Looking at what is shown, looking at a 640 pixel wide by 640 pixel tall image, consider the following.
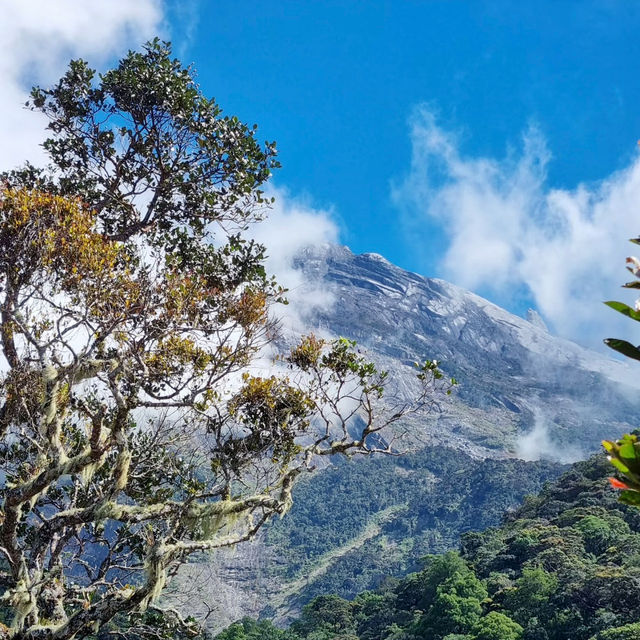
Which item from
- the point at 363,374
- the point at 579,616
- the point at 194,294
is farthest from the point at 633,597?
the point at 194,294

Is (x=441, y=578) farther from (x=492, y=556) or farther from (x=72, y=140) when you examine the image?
(x=72, y=140)

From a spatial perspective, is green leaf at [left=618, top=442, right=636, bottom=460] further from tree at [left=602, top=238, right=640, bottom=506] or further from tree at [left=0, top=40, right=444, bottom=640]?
tree at [left=0, top=40, right=444, bottom=640]

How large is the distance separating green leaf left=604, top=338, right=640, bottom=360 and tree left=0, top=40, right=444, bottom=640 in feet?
20.8

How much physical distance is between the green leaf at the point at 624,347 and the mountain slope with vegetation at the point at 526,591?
37.2 m

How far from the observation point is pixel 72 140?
10828 millimetres

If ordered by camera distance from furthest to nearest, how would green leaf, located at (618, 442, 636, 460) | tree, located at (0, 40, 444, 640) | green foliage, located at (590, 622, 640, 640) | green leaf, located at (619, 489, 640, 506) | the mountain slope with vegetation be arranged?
the mountain slope with vegetation, green foliage, located at (590, 622, 640, 640), tree, located at (0, 40, 444, 640), green leaf, located at (619, 489, 640, 506), green leaf, located at (618, 442, 636, 460)

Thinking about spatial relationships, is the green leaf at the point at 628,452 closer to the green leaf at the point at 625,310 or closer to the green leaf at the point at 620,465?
the green leaf at the point at 620,465

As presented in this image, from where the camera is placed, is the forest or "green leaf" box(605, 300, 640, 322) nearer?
"green leaf" box(605, 300, 640, 322)

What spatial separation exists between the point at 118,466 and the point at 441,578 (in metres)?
55.6

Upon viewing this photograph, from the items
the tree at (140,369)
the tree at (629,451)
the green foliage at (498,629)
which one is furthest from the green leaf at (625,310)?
the green foliage at (498,629)

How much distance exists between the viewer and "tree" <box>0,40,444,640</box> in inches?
314

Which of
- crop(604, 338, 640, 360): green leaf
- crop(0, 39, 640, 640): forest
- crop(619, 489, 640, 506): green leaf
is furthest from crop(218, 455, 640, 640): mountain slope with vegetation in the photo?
crop(604, 338, 640, 360): green leaf

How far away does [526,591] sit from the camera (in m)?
44.9

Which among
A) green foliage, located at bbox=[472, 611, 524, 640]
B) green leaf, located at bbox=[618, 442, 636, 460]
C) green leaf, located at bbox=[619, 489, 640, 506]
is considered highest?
green leaf, located at bbox=[618, 442, 636, 460]
